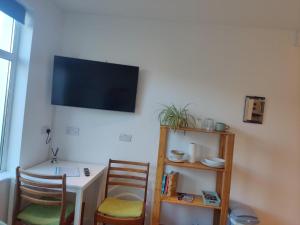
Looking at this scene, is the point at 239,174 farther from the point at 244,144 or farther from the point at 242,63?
the point at 242,63

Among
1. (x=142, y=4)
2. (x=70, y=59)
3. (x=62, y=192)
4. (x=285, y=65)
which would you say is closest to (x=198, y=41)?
(x=142, y=4)

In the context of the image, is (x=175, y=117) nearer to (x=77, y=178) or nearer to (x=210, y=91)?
(x=210, y=91)

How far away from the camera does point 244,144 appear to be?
2.68 m

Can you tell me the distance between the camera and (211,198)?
97.1 inches

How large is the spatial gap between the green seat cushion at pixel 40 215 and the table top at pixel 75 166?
0.85 feet

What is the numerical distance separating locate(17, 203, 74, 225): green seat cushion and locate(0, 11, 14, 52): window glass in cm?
152

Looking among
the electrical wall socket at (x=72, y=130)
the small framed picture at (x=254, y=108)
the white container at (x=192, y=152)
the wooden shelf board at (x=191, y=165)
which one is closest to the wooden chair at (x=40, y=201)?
the electrical wall socket at (x=72, y=130)

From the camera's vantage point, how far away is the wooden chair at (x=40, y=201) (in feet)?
6.23

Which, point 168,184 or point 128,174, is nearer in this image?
point 168,184

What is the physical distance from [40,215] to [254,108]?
8.04ft

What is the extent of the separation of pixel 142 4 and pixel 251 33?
131 centimetres

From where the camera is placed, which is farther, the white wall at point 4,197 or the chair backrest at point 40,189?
the white wall at point 4,197

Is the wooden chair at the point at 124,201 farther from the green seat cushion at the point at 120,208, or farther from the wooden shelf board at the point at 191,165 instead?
the wooden shelf board at the point at 191,165

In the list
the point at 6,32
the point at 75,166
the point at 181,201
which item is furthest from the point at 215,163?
the point at 6,32
